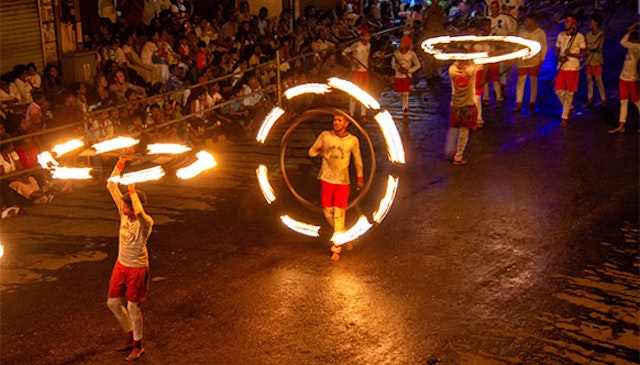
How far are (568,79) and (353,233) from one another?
24.6 ft

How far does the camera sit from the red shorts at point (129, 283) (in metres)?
8.62

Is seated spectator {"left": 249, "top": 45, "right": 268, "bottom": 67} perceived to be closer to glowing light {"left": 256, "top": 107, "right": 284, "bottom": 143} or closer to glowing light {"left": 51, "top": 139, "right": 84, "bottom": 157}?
glowing light {"left": 256, "top": 107, "right": 284, "bottom": 143}

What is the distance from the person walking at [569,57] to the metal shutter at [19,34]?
35.2 feet


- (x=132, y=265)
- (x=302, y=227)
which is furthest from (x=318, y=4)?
(x=132, y=265)

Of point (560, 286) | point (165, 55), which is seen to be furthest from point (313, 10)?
point (560, 286)

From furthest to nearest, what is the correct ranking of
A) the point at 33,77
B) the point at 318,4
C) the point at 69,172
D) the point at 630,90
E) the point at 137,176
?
the point at 318,4 < the point at 630,90 < the point at 33,77 < the point at 69,172 < the point at 137,176

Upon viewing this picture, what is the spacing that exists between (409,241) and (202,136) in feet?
20.1

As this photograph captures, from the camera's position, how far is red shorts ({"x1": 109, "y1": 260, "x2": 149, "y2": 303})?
862 centimetres

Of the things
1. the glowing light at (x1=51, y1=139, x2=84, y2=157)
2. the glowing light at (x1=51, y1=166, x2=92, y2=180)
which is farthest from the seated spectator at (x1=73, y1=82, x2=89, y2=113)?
the glowing light at (x1=51, y1=166, x2=92, y2=180)

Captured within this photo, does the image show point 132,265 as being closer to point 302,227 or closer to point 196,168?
point 196,168

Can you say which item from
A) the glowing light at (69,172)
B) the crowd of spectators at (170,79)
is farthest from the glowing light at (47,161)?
the crowd of spectators at (170,79)

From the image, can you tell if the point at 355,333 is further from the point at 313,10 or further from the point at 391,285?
the point at 313,10

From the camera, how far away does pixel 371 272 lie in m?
10.7

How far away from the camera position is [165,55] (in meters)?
17.5
